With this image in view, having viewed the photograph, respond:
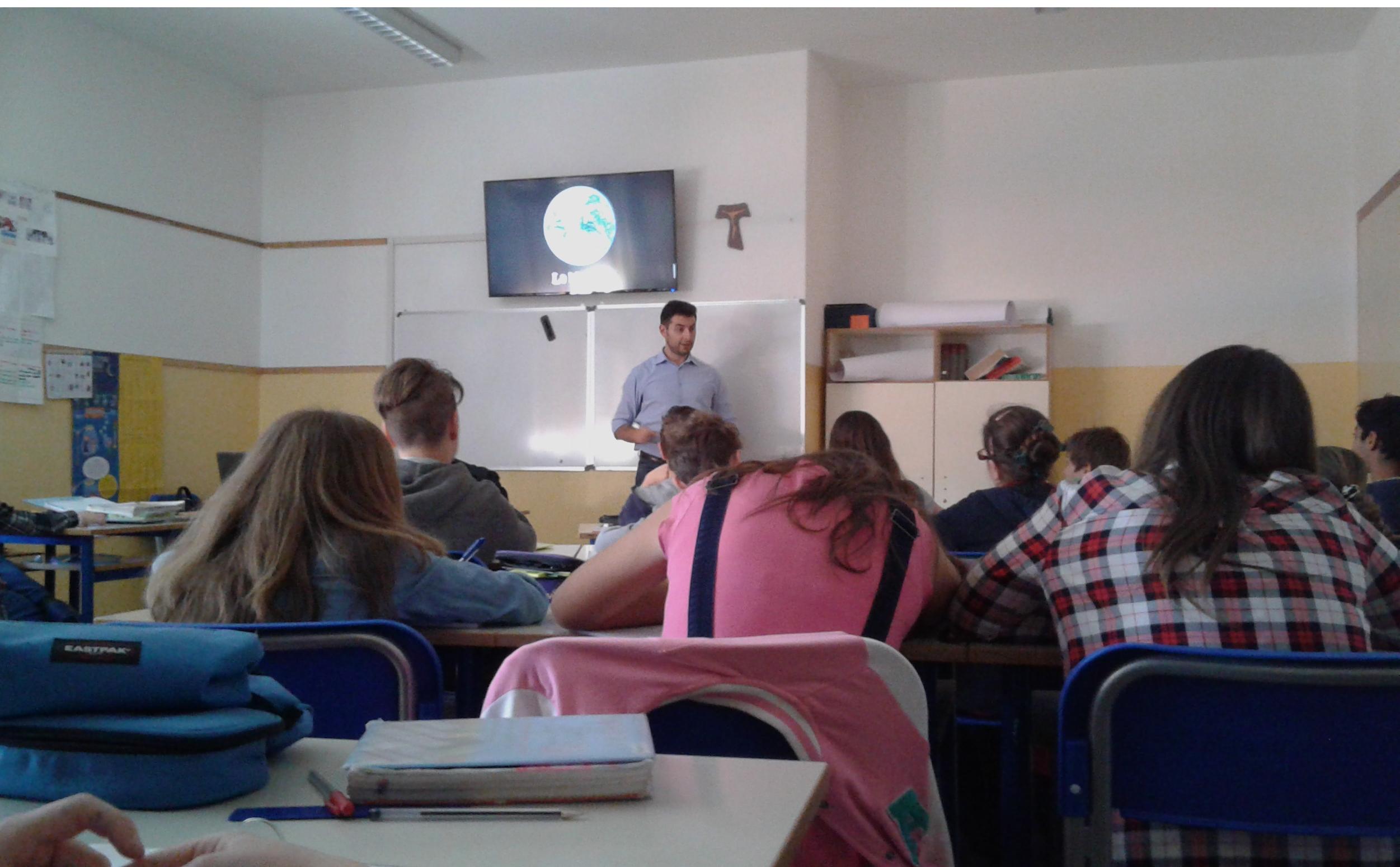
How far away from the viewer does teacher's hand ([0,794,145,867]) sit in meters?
0.66

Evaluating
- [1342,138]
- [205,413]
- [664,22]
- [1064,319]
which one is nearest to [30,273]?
[205,413]

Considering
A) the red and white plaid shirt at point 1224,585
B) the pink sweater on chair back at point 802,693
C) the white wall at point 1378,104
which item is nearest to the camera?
the pink sweater on chair back at point 802,693

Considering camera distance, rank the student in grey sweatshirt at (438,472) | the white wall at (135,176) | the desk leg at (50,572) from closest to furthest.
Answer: the student in grey sweatshirt at (438,472) < the desk leg at (50,572) < the white wall at (135,176)

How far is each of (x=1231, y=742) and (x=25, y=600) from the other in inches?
173

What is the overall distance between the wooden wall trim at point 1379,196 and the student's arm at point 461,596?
→ 467 cm

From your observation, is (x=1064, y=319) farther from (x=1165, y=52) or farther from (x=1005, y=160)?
(x=1165, y=52)

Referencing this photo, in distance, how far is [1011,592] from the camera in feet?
5.58

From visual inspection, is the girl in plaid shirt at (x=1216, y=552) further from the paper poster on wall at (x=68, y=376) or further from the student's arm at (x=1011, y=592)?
the paper poster on wall at (x=68, y=376)

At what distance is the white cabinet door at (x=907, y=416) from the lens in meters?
6.06

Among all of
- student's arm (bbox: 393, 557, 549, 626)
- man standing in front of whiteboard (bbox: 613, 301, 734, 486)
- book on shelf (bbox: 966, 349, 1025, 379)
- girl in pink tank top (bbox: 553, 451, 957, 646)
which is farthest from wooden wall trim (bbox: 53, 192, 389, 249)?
girl in pink tank top (bbox: 553, 451, 957, 646)

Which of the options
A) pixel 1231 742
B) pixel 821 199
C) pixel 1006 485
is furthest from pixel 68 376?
pixel 1231 742

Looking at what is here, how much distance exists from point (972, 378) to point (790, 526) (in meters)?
4.67

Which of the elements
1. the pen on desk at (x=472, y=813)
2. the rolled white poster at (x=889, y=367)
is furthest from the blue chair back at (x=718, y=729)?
the rolled white poster at (x=889, y=367)

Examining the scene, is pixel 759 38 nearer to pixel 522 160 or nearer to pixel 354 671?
pixel 522 160
